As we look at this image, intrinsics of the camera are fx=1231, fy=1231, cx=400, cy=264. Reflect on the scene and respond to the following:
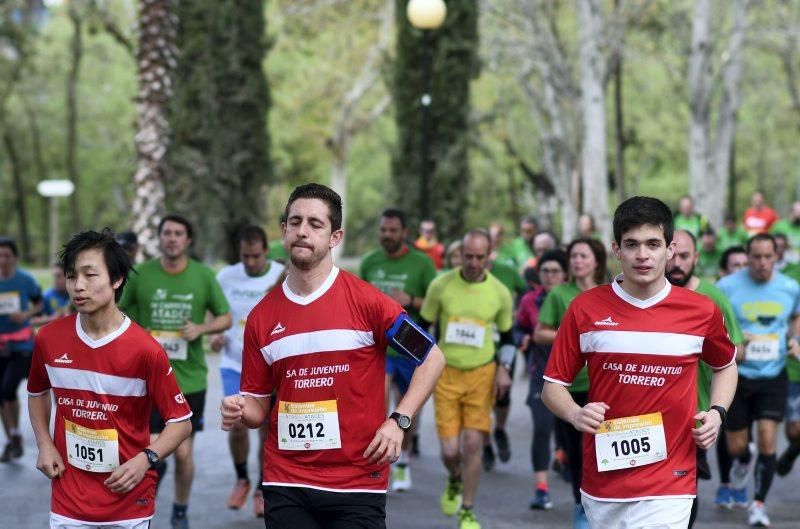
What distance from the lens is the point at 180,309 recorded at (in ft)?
27.5

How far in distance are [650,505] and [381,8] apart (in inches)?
1368

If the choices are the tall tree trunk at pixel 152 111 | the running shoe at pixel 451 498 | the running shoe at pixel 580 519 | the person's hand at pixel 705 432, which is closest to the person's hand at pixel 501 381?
the running shoe at pixel 451 498

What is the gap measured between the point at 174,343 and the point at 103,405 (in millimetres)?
3213

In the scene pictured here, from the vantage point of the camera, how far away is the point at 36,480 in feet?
33.4

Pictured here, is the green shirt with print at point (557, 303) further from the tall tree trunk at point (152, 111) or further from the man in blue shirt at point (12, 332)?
the tall tree trunk at point (152, 111)

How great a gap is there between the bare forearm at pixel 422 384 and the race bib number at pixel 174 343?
3.84 m

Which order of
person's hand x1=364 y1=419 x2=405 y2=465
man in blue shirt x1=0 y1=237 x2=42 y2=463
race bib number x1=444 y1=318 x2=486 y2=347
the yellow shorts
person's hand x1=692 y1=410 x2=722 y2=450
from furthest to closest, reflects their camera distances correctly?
man in blue shirt x1=0 y1=237 x2=42 y2=463 → race bib number x1=444 y1=318 x2=486 y2=347 → the yellow shorts → person's hand x1=692 y1=410 x2=722 y2=450 → person's hand x1=364 y1=419 x2=405 y2=465

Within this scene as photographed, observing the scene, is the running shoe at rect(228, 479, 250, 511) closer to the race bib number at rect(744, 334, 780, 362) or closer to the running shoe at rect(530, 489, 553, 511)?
the running shoe at rect(530, 489, 553, 511)

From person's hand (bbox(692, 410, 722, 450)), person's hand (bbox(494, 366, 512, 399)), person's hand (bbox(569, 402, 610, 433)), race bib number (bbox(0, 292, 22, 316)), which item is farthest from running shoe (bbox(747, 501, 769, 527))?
race bib number (bbox(0, 292, 22, 316))

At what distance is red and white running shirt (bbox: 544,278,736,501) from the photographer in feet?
16.3

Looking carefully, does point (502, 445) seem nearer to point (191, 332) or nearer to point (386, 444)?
point (191, 332)

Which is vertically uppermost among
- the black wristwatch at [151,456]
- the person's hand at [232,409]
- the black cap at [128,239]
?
the black cap at [128,239]

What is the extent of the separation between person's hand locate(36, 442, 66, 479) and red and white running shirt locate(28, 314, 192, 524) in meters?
0.03

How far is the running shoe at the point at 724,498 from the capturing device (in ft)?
30.3
